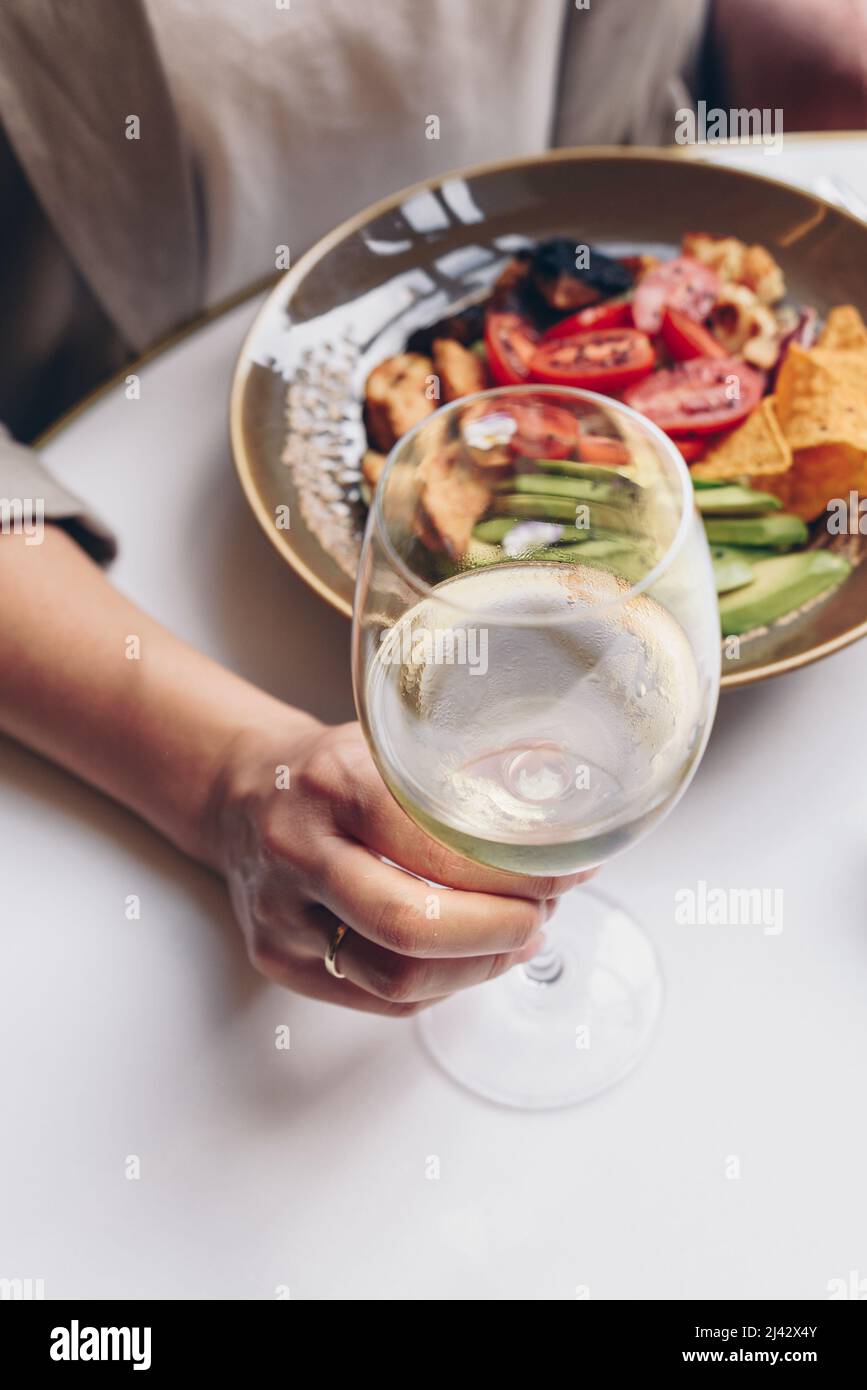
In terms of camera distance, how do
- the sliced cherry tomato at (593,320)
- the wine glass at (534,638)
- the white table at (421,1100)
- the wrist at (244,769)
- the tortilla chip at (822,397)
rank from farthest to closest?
the sliced cherry tomato at (593,320) < the tortilla chip at (822,397) < the wrist at (244,769) < the white table at (421,1100) < the wine glass at (534,638)

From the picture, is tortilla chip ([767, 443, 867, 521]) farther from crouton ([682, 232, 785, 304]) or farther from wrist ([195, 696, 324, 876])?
wrist ([195, 696, 324, 876])

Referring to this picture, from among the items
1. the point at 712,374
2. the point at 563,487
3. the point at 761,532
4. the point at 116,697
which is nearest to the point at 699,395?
the point at 712,374

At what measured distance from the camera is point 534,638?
485 mm

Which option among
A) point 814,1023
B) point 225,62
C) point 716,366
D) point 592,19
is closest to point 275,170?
point 225,62

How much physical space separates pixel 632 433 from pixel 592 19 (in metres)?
0.89

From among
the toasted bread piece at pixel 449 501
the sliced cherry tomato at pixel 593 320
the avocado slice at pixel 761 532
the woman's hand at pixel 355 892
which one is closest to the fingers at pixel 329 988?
the woman's hand at pixel 355 892

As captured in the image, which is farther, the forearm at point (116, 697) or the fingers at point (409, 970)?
the forearm at point (116, 697)

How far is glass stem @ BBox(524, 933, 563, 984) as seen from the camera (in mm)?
714

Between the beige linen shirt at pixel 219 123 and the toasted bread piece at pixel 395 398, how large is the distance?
0.21m

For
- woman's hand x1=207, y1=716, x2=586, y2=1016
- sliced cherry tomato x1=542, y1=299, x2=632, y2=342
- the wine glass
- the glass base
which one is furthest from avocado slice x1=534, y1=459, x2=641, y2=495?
sliced cherry tomato x1=542, y1=299, x2=632, y2=342

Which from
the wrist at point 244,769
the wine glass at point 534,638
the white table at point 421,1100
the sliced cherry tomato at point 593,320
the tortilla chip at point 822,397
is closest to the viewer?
the wine glass at point 534,638

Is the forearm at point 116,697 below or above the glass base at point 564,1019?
above

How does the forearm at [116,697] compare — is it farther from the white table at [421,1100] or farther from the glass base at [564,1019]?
the glass base at [564,1019]

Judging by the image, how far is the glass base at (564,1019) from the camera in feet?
2.16
